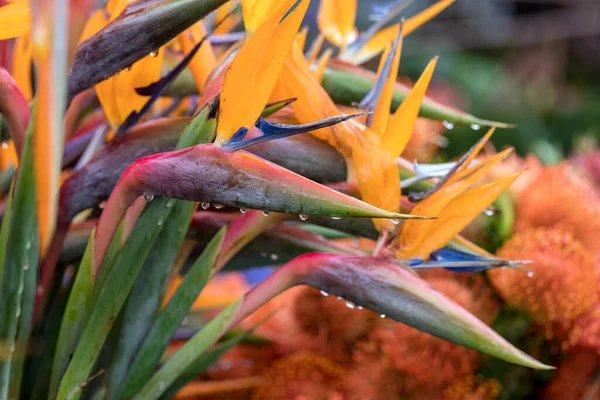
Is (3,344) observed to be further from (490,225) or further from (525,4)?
(525,4)

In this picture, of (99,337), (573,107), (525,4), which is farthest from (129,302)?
(525,4)

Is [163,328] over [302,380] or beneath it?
over

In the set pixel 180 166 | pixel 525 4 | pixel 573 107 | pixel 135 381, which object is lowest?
pixel 525 4

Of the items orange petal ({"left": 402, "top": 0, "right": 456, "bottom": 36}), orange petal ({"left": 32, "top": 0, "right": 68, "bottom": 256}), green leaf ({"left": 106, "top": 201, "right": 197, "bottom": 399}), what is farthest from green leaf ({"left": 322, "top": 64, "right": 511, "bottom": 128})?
orange petal ({"left": 32, "top": 0, "right": 68, "bottom": 256})

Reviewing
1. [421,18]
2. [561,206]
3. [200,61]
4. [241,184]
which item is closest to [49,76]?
[241,184]

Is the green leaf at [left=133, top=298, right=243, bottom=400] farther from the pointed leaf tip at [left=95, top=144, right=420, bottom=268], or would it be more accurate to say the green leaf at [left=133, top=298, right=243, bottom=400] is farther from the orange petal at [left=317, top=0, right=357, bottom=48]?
the orange petal at [left=317, top=0, right=357, bottom=48]

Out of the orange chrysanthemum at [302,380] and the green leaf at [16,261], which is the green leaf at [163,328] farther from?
the orange chrysanthemum at [302,380]

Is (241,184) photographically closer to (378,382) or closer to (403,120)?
(403,120)
